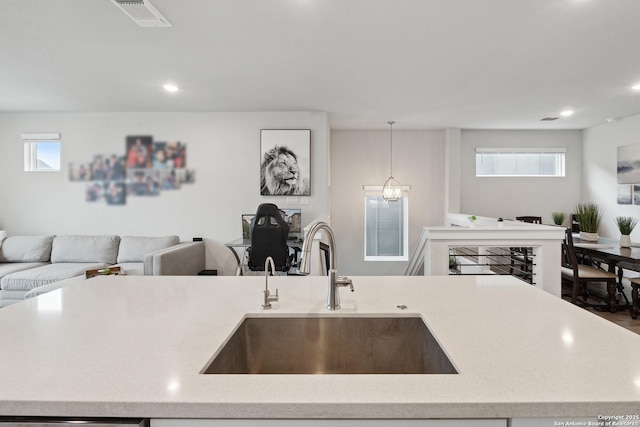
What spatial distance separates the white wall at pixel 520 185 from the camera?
6.03 metres

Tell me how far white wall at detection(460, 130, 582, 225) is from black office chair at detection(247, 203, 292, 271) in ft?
13.4

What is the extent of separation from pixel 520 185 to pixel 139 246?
639cm

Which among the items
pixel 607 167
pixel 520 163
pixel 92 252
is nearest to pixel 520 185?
pixel 520 163

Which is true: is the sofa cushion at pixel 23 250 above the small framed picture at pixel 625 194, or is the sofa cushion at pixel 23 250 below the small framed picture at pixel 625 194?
below

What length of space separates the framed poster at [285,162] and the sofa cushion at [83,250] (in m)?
2.18

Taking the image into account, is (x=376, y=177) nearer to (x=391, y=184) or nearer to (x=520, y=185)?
(x=391, y=184)

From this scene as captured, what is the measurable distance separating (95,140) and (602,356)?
576 centimetres

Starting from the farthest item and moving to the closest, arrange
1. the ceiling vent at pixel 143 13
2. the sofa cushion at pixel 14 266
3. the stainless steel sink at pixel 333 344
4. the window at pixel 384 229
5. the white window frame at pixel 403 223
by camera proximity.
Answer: the window at pixel 384 229 < the white window frame at pixel 403 223 < the sofa cushion at pixel 14 266 < the ceiling vent at pixel 143 13 < the stainless steel sink at pixel 333 344

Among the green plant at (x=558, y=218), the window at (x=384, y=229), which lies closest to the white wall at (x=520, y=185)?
the green plant at (x=558, y=218)

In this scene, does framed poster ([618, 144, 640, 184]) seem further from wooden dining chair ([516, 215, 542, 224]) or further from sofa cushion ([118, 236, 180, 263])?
sofa cushion ([118, 236, 180, 263])

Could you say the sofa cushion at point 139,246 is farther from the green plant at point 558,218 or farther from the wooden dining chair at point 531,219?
the green plant at point 558,218

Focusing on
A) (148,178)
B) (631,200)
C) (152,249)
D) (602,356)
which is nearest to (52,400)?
(602,356)

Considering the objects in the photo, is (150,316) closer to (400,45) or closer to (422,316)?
(422,316)

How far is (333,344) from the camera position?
112 centimetres
